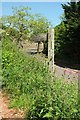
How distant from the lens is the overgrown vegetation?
3.57 metres

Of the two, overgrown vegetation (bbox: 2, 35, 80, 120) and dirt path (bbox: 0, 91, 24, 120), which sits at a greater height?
overgrown vegetation (bbox: 2, 35, 80, 120)

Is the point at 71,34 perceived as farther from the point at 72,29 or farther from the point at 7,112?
the point at 7,112

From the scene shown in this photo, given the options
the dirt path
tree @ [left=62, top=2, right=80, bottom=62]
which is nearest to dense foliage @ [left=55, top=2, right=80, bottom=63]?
tree @ [left=62, top=2, right=80, bottom=62]

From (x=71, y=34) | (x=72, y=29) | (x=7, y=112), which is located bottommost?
(x=7, y=112)

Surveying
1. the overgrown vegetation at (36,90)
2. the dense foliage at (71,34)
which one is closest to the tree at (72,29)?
the dense foliage at (71,34)

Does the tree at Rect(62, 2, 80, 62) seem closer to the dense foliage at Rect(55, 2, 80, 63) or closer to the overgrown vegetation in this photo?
the dense foliage at Rect(55, 2, 80, 63)

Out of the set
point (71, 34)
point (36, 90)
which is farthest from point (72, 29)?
point (36, 90)

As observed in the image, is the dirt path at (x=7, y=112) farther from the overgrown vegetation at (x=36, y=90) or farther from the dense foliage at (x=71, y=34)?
the dense foliage at (x=71, y=34)

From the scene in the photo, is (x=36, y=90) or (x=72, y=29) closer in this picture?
(x=36, y=90)

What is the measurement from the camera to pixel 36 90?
462 cm

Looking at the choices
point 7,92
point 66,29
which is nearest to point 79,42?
point 66,29

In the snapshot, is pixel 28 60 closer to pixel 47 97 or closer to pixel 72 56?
pixel 47 97

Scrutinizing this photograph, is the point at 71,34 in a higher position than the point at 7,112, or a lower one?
higher

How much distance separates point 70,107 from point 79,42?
1751 centimetres
